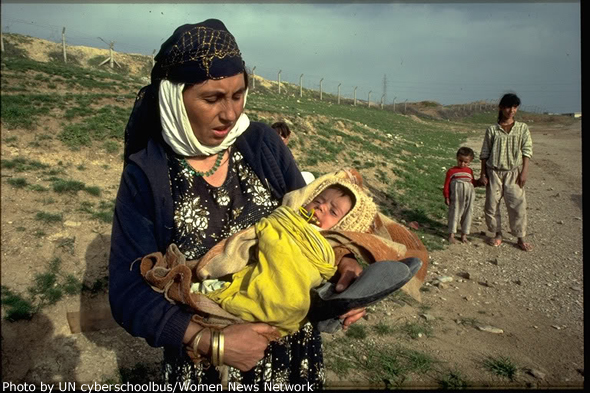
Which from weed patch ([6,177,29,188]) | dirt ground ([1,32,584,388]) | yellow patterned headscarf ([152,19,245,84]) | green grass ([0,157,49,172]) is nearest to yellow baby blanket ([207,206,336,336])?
yellow patterned headscarf ([152,19,245,84])

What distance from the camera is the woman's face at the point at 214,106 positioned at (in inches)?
60.7

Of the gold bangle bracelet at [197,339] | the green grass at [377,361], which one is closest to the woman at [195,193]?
the gold bangle bracelet at [197,339]

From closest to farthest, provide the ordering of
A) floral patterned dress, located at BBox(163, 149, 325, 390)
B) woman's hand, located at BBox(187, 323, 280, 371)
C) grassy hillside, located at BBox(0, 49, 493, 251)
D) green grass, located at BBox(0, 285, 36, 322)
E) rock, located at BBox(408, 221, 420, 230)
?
woman's hand, located at BBox(187, 323, 280, 371) < floral patterned dress, located at BBox(163, 149, 325, 390) < green grass, located at BBox(0, 285, 36, 322) < rock, located at BBox(408, 221, 420, 230) < grassy hillside, located at BBox(0, 49, 493, 251)

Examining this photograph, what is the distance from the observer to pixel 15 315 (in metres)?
4.21

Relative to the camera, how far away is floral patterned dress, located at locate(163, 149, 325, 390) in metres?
1.67

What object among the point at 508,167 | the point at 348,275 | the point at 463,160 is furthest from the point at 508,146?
the point at 348,275

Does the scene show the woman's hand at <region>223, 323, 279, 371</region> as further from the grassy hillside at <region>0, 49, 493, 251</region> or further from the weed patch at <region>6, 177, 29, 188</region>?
the weed patch at <region>6, 177, 29, 188</region>

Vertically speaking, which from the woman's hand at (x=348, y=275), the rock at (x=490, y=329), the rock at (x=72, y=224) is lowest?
the rock at (x=490, y=329)

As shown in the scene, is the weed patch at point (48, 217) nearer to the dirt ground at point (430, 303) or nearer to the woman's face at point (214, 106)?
the dirt ground at point (430, 303)

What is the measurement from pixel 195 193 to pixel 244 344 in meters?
0.62

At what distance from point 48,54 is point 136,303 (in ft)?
124

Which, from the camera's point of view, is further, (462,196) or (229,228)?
(462,196)

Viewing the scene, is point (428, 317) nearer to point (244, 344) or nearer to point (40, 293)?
point (244, 344)

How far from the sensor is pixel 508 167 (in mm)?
7129
